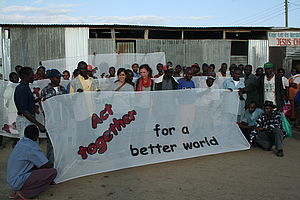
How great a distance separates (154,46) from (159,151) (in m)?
10.5

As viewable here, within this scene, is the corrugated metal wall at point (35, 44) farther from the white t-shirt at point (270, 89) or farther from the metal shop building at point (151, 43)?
the white t-shirt at point (270, 89)

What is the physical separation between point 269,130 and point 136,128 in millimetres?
2716

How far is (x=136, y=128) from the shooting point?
523 cm

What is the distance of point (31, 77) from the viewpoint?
4.59 meters

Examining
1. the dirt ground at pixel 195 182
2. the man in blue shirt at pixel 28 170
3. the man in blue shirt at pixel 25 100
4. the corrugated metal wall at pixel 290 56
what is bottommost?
the dirt ground at pixel 195 182

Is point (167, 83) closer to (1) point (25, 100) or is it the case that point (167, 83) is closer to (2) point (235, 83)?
(2) point (235, 83)

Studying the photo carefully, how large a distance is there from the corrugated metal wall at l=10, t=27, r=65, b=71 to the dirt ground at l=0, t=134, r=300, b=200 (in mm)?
9683

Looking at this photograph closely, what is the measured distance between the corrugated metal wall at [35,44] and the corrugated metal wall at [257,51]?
9.12m

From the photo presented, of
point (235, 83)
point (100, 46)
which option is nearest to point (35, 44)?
point (100, 46)

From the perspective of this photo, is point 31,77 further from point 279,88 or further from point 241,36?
point 241,36

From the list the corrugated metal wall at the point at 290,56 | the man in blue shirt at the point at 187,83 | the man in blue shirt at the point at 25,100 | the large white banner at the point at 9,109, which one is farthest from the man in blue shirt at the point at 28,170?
the corrugated metal wall at the point at 290,56

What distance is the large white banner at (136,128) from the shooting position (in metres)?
4.55

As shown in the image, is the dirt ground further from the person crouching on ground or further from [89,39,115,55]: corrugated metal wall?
[89,39,115,55]: corrugated metal wall

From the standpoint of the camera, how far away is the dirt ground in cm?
405
